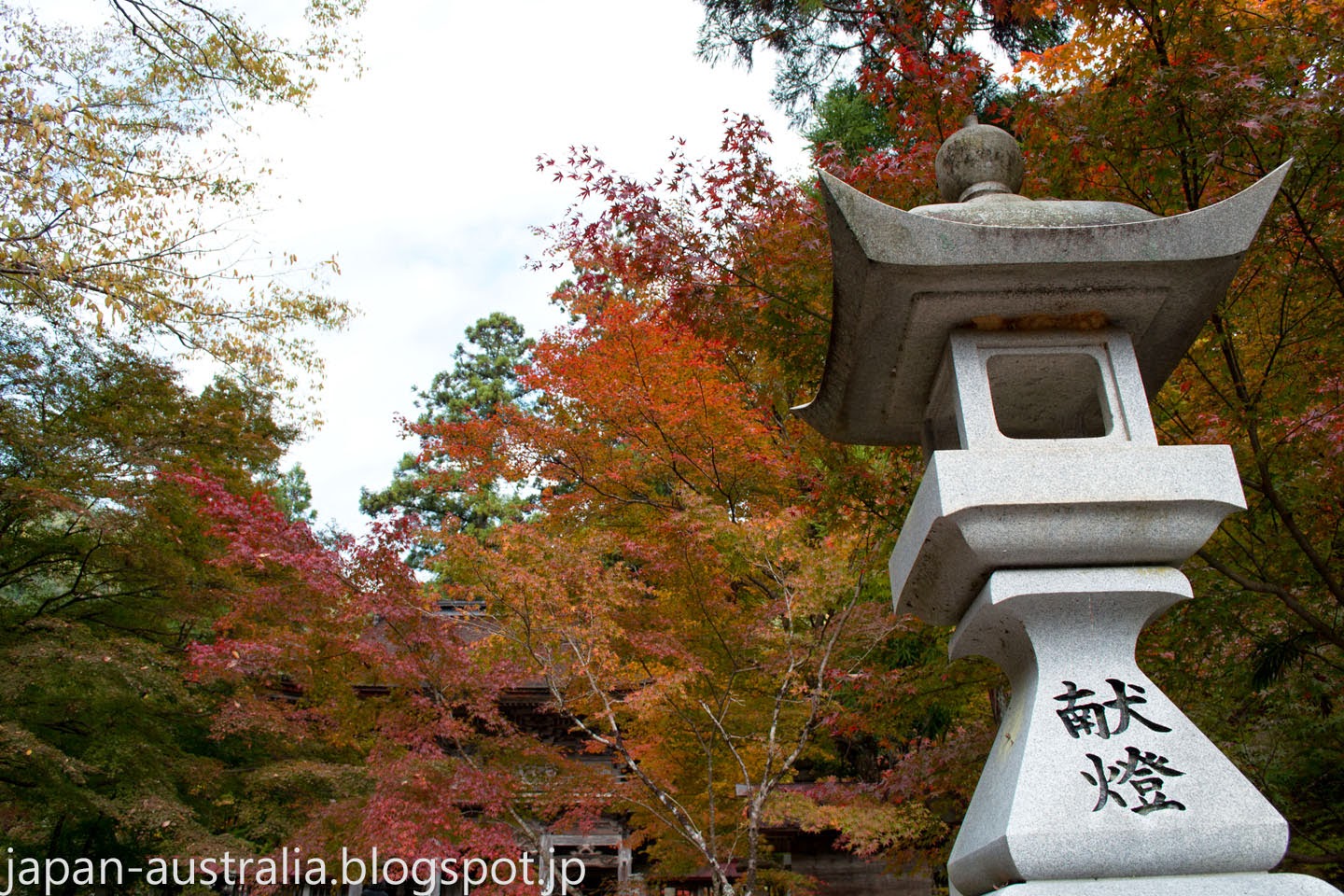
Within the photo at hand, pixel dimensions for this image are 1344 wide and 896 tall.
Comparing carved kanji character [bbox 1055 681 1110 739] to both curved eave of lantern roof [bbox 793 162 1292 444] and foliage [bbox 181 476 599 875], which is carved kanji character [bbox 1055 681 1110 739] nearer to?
curved eave of lantern roof [bbox 793 162 1292 444]

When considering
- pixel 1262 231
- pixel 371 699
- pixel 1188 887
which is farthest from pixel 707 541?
pixel 1188 887

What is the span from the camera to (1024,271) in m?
2.91

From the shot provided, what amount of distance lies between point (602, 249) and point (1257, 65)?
369 centimetres

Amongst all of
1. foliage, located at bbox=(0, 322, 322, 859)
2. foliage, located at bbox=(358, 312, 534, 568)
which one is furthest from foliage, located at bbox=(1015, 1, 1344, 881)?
foliage, located at bbox=(358, 312, 534, 568)

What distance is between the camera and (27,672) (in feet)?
24.8

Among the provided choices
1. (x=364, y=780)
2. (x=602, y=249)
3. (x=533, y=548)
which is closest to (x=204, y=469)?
(x=364, y=780)

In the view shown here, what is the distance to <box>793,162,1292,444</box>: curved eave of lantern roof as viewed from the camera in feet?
9.34

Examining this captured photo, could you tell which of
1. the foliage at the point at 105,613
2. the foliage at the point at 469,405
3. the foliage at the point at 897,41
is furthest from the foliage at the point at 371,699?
the foliage at the point at 469,405

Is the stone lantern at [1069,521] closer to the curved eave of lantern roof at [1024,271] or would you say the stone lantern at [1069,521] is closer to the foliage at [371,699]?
the curved eave of lantern roof at [1024,271]

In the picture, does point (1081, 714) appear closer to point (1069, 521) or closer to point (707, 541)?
point (1069, 521)

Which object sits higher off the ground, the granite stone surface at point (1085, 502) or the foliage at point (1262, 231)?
the foliage at point (1262, 231)

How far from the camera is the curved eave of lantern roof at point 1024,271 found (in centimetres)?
285

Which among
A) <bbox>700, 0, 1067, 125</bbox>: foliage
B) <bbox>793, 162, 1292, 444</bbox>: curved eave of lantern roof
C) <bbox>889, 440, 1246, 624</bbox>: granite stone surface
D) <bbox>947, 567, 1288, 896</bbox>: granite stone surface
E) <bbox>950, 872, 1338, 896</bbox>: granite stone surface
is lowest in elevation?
<bbox>950, 872, 1338, 896</bbox>: granite stone surface

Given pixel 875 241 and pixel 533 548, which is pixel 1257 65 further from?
pixel 533 548
